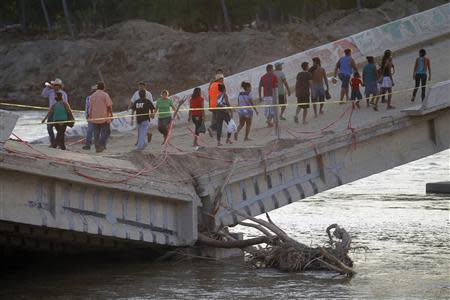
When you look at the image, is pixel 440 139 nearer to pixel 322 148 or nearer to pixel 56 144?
pixel 322 148

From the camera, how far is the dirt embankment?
82.4 m

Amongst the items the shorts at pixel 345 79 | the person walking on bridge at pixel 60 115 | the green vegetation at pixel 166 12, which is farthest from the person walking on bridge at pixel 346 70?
the green vegetation at pixel 166 12

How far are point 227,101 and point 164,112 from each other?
130 centimetres

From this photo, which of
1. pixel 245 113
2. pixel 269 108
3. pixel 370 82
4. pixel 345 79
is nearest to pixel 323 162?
pixel 245 113

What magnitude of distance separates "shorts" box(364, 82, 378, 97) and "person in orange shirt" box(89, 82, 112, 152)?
5.89 meters

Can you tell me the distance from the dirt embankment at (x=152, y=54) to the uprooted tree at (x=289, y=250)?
5688 centimetres

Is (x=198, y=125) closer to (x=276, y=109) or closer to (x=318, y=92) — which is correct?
(x=276, y=109)

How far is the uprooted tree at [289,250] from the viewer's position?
A: 21.8 meters

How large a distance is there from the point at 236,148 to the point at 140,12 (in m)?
87.8

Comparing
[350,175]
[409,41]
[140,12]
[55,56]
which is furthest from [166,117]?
[140,12]

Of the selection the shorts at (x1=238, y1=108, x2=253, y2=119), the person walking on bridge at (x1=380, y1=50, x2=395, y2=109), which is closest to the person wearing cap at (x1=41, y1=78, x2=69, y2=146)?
the shorts at (x1=238, y1=108, x2=253, y2=119)

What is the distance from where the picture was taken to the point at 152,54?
90750mm

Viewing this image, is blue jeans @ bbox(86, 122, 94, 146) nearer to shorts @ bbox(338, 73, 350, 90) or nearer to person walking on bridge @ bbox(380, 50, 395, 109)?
person walking on bridge @ bbox(380, 50, 395, 109)

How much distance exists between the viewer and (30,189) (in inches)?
765
